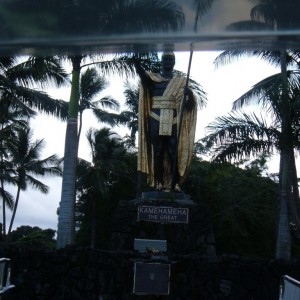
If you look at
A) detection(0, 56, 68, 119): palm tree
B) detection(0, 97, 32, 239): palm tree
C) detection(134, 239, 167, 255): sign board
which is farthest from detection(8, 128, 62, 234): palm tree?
detection(134, 239, 167, 255): sign board

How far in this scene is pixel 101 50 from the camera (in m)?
1.24

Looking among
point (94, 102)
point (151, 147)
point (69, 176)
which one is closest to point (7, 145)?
point (94, 102)

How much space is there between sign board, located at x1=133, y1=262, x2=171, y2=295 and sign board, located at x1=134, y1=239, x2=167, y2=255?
0.52 metres

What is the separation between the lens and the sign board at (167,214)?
1238 cm

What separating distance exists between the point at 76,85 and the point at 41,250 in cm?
708

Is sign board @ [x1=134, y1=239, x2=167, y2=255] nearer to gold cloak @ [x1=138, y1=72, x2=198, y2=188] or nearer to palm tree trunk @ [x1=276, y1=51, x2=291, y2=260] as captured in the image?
gold cloak @ [x1=138, y1=72, x2=198, y2=188]

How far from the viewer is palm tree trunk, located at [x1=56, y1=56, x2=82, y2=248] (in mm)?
16688

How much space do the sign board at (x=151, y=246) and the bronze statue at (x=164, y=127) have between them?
6.91 feet

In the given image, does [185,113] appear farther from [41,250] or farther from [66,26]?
[66,26]

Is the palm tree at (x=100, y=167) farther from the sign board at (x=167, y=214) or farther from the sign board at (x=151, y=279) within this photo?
the sign board at (x=151, y=279)

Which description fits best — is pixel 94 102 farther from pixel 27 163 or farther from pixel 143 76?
pixel 143 76

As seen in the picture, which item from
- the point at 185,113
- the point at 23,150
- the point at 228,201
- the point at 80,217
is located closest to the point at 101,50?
the point at 185,113

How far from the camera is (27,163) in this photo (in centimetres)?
3588

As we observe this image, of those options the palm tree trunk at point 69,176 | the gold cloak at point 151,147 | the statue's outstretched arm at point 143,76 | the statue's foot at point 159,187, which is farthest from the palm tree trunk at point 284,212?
the palm tree trunk at point 69,176
